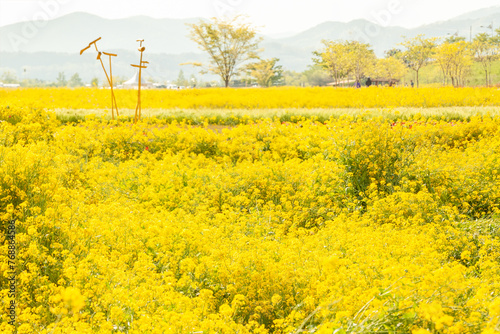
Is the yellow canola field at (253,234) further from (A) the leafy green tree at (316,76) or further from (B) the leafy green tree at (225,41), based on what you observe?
(A) the leafy green tree at (316,76)

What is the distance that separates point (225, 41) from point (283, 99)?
31.4 meters

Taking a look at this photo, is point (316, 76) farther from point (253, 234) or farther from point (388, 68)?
point (253, 234)

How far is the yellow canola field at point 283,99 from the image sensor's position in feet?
51.4

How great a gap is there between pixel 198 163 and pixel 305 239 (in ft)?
10.4

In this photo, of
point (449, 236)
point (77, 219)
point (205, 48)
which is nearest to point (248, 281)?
point (77, 219)

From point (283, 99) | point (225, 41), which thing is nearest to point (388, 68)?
point (225, 41)

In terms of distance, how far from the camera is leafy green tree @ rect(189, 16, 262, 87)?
43938 millimetres

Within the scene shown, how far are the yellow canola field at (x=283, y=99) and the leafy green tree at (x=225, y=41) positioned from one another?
28053 mm

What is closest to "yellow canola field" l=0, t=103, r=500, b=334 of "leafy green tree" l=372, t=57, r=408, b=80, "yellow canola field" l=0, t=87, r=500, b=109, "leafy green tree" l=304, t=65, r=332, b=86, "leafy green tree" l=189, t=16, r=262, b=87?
"yellow canola field" l=0, t=87, r=500, b=109

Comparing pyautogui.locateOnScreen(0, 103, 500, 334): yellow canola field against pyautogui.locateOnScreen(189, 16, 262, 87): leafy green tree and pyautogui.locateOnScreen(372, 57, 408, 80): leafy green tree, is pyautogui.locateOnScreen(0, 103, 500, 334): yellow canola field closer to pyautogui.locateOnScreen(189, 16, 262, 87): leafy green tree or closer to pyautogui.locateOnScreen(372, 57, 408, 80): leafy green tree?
pyautogui.locateOnScreen(189, 16, 262, 87): leafy green tree

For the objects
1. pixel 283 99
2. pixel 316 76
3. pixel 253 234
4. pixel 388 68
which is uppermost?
pixel 316 76

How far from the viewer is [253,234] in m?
4.25

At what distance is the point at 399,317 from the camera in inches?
85.2

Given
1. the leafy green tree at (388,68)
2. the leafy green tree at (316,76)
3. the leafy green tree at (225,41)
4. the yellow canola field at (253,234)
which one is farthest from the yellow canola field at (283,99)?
the leafy green tree at (316,76)
